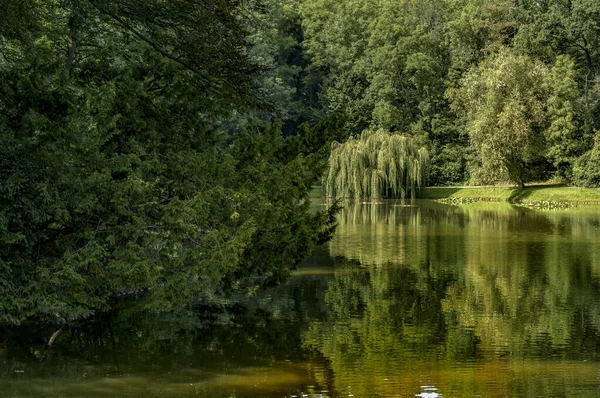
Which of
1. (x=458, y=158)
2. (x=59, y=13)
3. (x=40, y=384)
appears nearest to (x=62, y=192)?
(x=40, y=384)

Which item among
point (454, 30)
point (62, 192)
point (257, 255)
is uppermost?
point (454, 30)

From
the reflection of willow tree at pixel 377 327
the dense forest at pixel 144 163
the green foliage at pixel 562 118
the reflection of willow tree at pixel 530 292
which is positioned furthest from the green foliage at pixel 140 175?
the green foliage at pixel 562 118

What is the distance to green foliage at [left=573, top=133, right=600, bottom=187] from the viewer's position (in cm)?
4778

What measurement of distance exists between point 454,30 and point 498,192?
50.3ft

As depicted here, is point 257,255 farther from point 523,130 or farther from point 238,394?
point 523,130

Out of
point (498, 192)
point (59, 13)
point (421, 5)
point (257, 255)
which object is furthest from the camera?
point (421, 5)

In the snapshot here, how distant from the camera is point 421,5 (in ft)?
226

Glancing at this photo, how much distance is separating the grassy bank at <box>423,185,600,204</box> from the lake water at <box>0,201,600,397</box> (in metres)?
28.4

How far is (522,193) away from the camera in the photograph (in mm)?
49344

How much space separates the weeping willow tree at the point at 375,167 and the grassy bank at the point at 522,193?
430 centimetres

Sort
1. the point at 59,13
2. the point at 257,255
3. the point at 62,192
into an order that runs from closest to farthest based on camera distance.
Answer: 1. the point at 62,192
2. the point at 257,255
3. the point at 59,13

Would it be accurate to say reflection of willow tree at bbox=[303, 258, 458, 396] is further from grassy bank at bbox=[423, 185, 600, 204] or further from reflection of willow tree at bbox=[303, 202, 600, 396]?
grassy bank at bbox=[423, 185, 600, 204]

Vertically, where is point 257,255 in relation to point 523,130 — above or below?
below

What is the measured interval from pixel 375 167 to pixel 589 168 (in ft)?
38.4
